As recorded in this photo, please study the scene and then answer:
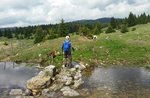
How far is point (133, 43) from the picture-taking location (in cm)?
5588

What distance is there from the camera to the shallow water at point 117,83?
2586 centimetres

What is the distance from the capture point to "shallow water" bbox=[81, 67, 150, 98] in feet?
84.8

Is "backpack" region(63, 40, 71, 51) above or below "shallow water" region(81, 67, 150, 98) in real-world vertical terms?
above

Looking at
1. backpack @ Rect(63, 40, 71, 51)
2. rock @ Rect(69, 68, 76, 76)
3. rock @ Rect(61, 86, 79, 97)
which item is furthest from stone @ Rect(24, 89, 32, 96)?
backpack @ Rect(63, 40, 71, 51)

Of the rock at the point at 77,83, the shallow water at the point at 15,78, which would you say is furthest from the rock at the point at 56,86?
the shallow water at the point at 15,78

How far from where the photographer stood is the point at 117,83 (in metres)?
30.1

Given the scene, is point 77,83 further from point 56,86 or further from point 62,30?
point 62,30

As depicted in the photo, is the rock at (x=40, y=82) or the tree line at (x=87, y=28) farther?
the tree line at (x=87, y=28)

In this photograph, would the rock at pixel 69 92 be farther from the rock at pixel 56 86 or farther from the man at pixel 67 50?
the man at pixel 67 50

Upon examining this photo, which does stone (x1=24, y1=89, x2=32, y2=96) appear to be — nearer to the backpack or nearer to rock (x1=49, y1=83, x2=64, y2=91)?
rock (x1=49, y1=83, x2=64, y2=91)

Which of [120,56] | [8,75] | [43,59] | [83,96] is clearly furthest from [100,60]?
[83,96]

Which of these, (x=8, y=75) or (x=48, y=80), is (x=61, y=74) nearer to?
(x=48, y=80)

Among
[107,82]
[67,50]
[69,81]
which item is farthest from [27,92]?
[67,50]

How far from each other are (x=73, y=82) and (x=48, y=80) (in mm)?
2475
